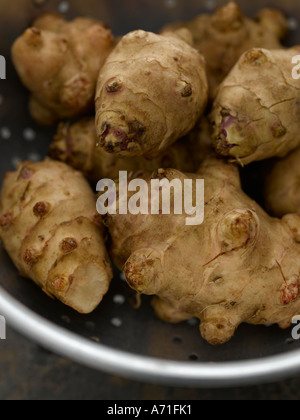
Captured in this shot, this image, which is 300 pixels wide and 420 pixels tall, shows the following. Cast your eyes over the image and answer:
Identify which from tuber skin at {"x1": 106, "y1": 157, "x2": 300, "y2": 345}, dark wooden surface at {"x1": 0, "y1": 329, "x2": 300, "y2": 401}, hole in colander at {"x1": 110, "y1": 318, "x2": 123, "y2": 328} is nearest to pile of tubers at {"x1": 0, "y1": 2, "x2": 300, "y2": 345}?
tuber skin at {"x1": 106, "y1": 157, "x2": 300, "y2": 345}

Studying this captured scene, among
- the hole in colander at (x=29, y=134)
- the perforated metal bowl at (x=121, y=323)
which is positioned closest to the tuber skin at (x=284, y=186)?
the perforated metal bowl at (x=121, y=323)

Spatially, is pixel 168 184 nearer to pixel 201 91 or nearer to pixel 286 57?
pixel 201 91

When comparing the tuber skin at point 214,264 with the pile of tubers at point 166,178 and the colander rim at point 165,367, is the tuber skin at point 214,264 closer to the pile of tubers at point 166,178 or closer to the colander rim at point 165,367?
the pile of tubers at point 166,178

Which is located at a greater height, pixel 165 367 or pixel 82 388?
pixel 165 367

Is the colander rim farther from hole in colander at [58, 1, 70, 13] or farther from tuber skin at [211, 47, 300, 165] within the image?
hole in colander at [58, 1, 70, 13]

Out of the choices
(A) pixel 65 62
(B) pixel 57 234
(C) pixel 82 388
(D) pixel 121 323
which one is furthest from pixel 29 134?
(C) pixel 82 388

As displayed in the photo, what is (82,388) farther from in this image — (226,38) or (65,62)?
(226,38)
